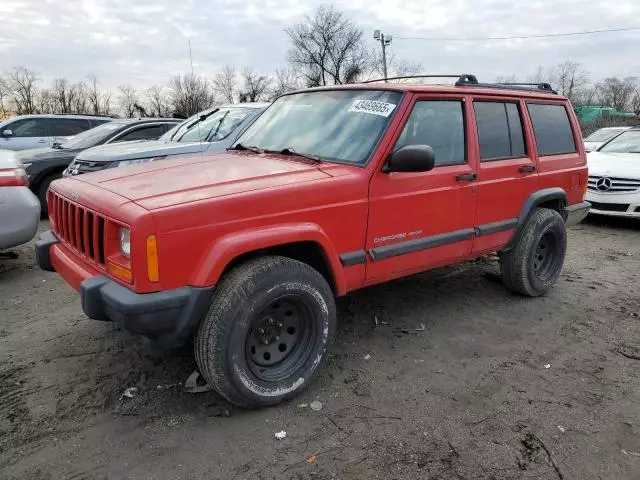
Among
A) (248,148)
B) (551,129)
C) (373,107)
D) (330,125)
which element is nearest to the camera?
(373,107)

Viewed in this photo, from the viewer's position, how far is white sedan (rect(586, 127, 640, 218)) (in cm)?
773

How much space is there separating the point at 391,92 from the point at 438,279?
235cm

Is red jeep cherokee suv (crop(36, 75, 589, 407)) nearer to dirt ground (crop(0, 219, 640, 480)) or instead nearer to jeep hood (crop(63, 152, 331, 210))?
jeep hood (crop(63, 152, 331, 210))

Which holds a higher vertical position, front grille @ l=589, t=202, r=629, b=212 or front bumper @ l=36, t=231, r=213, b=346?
front bumper @ l=36, t=231, r=213, b=346

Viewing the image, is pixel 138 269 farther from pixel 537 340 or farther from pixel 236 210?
pixel 537 340

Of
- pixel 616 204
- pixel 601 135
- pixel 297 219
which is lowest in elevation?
pixel 616 204

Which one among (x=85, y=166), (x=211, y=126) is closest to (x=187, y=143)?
(x=211, y=126)

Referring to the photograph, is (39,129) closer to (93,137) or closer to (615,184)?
(93,137)

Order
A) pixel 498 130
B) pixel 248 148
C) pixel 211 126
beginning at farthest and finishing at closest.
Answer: pixel 211 126, pixel 498 130, pixel 248 148

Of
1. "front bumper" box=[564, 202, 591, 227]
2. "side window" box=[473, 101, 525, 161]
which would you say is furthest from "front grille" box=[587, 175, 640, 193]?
"side window" box=[473, 101, 525, 161]

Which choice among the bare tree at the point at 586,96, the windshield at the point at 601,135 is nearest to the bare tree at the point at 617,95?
the bare tree at the point at 586,96

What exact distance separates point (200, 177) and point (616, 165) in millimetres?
7540

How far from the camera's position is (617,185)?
7895 mm

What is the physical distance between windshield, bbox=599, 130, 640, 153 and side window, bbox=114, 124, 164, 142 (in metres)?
8.20
